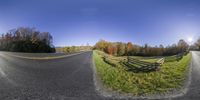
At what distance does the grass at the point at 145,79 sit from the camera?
13672 millimetres

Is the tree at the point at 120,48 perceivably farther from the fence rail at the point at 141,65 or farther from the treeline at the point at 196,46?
the treeline at the point at 196,46

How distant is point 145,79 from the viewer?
1568 cm

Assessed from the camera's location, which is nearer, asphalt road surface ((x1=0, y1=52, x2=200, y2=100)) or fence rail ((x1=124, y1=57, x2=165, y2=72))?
asphalt road surface ((x1=0, y1=52, x2=200, y2=100))

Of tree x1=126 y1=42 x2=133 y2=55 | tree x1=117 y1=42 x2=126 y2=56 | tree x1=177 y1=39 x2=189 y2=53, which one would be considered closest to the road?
tree x1=117 y1=42 x2=126 y2=56

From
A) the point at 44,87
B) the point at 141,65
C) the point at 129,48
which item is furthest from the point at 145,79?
the point at 44,87

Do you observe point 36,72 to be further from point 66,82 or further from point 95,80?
point 95,80

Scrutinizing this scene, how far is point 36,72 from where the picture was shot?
1478 centimetres

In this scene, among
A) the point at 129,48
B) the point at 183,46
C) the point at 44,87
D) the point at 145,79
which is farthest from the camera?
the point at 145,79

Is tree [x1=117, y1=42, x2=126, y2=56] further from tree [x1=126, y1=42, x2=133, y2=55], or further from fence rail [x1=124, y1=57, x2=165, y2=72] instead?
fence rail [x1=124, y1=57, x2=165, y2=72]

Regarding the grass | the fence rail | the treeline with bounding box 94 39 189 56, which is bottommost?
the grass

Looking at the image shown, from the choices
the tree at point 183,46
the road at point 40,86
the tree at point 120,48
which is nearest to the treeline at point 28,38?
the road at point 40,86

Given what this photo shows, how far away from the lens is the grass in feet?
44.9

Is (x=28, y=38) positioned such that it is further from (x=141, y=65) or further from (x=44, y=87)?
(x=141, y=65)

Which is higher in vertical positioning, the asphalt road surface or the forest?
the forest
